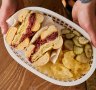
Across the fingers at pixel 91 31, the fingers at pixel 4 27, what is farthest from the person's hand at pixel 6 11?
the fingers at pixel 91 31

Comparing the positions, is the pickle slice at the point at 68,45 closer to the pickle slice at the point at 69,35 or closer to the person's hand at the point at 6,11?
the pickle slice at the point at 69,35

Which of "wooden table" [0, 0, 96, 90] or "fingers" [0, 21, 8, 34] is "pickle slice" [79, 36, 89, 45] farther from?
"fingers" [0, 21, 8, 34]

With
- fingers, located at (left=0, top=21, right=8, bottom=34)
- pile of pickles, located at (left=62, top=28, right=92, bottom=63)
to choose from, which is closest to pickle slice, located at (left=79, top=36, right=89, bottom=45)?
pile of pickles, located at (left=62, top=28, right=92, bottom=63)

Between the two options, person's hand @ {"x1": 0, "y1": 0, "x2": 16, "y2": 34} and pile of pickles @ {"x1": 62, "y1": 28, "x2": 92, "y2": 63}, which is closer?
pile of pickles @ {"x1": 62, "y1": 28, "x2": 92, "y2": 63}

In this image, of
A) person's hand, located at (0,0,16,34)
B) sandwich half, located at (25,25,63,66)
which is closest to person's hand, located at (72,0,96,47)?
sandwich half, located at (25,25,63,66)

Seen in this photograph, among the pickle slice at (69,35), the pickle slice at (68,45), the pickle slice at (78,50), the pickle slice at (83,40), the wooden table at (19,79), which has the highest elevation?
the pickle slice at (69,35)

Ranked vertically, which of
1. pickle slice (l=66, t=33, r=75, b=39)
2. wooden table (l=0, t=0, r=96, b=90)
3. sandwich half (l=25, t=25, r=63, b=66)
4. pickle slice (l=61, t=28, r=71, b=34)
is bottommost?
wooden table (l=0, t=0, r=96, b=90)

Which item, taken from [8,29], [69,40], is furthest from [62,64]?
[8,29]

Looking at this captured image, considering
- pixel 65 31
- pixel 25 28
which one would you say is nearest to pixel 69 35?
pixel 65 31

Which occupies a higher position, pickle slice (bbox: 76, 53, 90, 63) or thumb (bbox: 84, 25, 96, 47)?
thumb (bbox: 84, 25, 96, 47)

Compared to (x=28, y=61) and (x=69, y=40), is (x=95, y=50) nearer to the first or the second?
(x=69, y=40)

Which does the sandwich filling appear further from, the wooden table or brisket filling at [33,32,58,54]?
the wooden table
